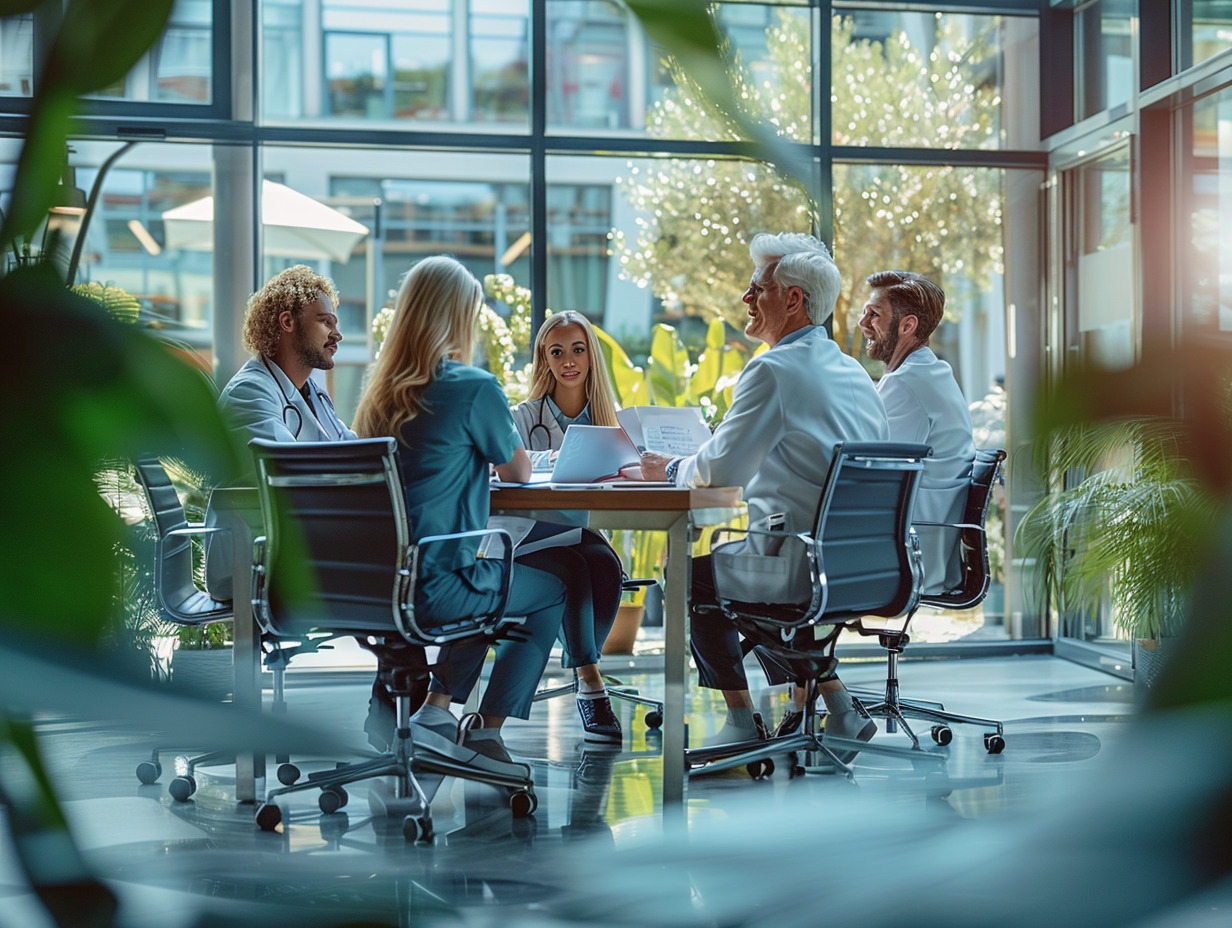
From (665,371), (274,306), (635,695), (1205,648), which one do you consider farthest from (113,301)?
(665,371)

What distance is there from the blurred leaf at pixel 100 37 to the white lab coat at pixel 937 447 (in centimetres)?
374

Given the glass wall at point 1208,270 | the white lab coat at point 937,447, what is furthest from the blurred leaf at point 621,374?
the glass wall at point 1208,270

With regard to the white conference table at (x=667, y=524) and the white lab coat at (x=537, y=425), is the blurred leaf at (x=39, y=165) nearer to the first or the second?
the white conference table at (x=667, y=524)

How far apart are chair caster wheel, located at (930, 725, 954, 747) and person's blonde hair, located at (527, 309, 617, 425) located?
143cm

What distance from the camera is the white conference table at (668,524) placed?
9.31 ft

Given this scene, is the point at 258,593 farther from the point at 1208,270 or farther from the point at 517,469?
the point at 1208,270

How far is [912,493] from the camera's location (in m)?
3.25

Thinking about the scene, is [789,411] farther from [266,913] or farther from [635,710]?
[266,913]

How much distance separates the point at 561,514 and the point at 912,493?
3.03 ft

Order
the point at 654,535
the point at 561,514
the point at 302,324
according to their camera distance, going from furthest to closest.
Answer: the point at 654,535
the point at 302,324
the point at 561,514

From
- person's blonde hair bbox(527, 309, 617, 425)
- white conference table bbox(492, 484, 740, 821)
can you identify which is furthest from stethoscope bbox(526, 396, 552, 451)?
white conference table bbox(492, 484, 740, 821)

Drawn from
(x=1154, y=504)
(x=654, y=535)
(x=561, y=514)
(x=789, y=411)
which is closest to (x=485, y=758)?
(x=561, y=514)

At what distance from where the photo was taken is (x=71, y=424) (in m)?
0.16

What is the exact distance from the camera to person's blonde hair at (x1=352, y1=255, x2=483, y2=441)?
301 cm
